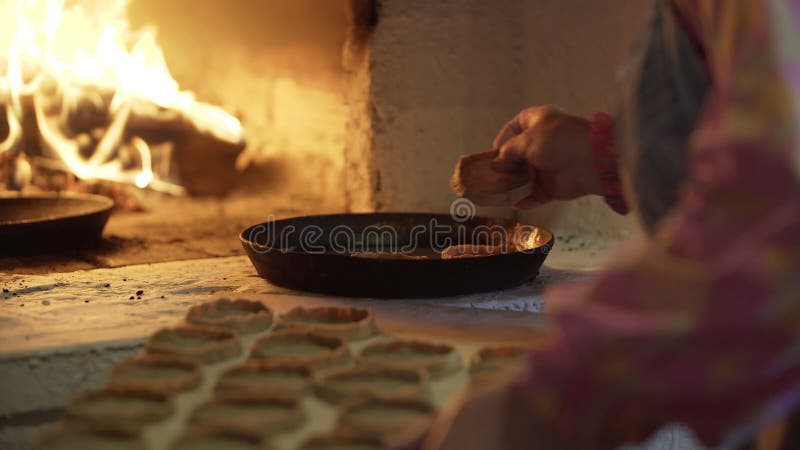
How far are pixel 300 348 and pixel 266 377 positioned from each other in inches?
6.1

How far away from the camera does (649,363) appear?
63 centimetres

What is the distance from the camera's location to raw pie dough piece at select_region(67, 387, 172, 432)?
3.15 feet

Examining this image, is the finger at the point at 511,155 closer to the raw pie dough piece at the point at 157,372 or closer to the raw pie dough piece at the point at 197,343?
the raw pie dough piece at the point at 197,343

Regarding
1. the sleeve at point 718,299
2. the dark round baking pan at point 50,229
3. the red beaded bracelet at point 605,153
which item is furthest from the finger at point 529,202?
the dark round baking pan at point 50,229

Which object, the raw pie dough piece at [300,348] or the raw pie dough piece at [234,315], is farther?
the raw pie dough piece at [234,315]

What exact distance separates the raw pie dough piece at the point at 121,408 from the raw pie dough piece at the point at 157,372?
3 centimetres

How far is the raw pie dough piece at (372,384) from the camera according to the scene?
1066 millimetres

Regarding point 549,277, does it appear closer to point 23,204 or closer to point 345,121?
point 345,121

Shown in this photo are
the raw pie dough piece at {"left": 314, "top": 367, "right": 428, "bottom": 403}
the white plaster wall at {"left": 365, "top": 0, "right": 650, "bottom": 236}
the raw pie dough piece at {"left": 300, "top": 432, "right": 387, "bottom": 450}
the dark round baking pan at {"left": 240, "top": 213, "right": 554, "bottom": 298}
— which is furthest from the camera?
the white plaster wall at {"left": 365, "top": 0, "right": 650, "bottom": 236}

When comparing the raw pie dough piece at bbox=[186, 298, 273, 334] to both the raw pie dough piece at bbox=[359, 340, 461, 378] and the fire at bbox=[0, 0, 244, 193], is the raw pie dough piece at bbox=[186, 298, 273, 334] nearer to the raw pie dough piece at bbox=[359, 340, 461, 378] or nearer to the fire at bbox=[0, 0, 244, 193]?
the raw pie dough piece at bbox=[359, 340, 461, 378]

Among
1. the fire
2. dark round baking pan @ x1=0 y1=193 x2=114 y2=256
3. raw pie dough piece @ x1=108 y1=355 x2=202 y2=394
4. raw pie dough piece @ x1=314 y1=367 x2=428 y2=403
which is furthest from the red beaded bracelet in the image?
the fire

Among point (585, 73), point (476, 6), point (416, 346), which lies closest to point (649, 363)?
point (416, 346)

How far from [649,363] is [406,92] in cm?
224

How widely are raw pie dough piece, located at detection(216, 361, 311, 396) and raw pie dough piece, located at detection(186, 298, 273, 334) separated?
0.19 m
